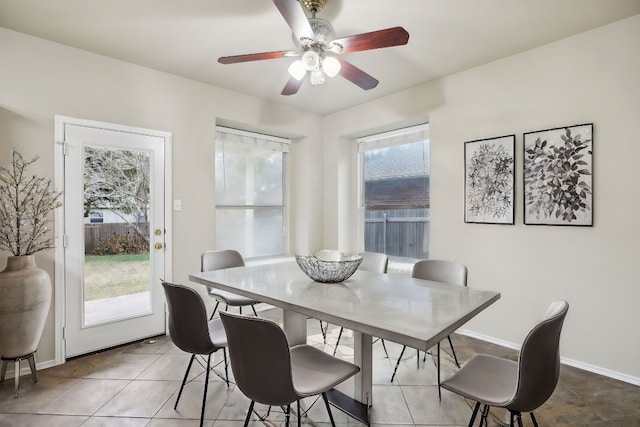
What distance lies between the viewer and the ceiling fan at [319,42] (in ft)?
5.49

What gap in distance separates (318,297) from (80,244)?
87.8 inches

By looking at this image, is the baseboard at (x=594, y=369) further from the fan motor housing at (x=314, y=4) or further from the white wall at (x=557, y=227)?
the fan motor housing at (x=314, y=4)

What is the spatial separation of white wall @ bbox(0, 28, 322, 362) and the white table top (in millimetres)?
1306

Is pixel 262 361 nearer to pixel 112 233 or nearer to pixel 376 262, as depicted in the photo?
pixel 376 262

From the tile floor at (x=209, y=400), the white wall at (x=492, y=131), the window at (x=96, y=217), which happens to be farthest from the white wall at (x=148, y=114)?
the tile floor at (x=209, y=400)

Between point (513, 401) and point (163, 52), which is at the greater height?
point (163, 52)

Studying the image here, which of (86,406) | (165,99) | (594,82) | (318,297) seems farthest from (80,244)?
(594,82)

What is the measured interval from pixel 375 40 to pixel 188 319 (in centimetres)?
182

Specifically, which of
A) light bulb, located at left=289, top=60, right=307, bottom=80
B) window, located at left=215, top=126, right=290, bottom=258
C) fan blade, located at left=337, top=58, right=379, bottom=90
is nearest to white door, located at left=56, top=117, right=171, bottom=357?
window, located at left=215, top=126, right=290, bottom=258

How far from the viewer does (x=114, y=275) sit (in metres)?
2.86

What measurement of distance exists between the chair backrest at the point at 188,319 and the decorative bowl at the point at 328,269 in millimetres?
665

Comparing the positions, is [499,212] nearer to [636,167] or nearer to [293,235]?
[636,167]

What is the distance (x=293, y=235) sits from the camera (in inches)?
181

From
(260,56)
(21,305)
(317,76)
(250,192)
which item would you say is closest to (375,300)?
(317,76)
